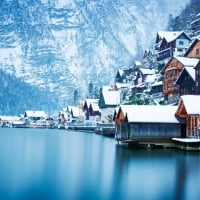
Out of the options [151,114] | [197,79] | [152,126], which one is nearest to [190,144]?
[152,126]

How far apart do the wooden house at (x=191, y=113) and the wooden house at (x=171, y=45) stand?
4117 centimetres

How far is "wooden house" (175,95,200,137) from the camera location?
4621 centimetres

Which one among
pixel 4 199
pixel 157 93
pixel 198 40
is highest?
pixel 198 40

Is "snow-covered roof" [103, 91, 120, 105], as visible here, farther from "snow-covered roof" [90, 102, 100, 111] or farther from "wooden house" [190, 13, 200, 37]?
"wooden house" [190, 13, 200, 37]

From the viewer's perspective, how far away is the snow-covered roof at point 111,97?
113m

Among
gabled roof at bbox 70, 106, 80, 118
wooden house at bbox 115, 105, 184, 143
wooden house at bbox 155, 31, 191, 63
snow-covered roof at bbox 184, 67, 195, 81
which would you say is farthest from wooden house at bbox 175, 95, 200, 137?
gabled roof at bbox 70, 106, 80, 118

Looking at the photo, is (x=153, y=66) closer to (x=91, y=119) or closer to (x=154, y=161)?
(x=91, y=119)

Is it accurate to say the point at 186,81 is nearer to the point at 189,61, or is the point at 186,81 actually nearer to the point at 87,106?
the point at 189,61

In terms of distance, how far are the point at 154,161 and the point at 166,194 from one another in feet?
42.6

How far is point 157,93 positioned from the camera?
8288cm

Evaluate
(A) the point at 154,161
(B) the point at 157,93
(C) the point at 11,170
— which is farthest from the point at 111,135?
(C) the point at 11,170

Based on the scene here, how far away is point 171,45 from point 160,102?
62.0 feet

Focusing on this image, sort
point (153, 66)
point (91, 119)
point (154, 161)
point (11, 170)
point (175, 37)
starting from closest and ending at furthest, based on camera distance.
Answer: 1. point (11, 170)
2. point (154, 161)
3. point (175, 37)
4. point (153, 66)
5. point (91, 119)

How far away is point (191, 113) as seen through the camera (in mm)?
46281
